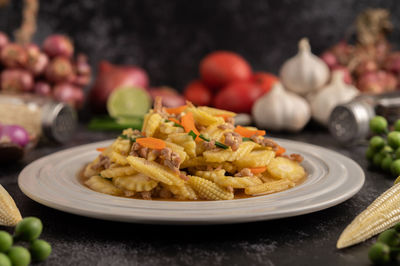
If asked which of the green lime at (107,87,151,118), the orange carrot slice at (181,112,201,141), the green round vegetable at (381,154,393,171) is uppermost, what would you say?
the orange carrot slice at (181,112,201,141)

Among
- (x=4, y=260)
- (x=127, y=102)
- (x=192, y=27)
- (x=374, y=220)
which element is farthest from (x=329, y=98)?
(x=4, y=260)

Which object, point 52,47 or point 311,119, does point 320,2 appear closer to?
point 311,119

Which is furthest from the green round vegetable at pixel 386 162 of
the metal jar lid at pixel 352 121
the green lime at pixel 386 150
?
the metal jar lid at pixel 352 121

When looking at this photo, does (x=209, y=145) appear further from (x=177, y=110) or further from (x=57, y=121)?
(x=57, y=121)

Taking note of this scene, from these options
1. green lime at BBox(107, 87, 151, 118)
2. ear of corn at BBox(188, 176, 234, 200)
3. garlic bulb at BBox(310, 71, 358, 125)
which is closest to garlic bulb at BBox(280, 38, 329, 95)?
garlic bulb at BBox(310, 71, 358, 125)

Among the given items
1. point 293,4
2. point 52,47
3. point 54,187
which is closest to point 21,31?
point 52,47

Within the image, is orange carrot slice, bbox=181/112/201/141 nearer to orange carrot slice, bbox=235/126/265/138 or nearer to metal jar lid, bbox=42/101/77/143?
orange carrot slice, bbox=235/126/265/138
